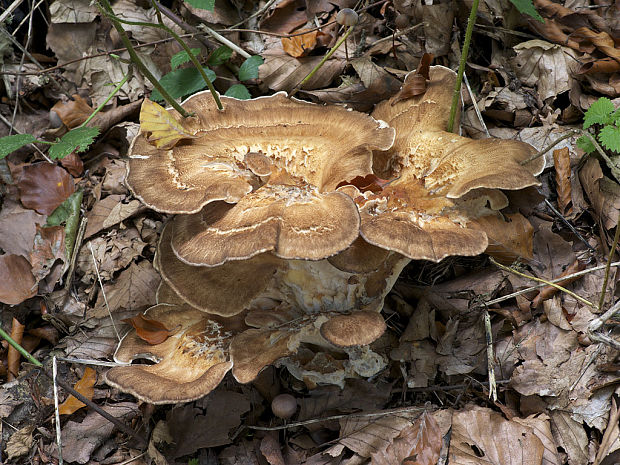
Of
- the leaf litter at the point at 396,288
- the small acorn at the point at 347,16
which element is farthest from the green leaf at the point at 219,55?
the small acorn at the point at 347,16

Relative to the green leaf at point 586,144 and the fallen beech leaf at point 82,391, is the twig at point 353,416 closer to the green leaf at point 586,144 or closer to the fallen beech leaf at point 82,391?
the fallen beech leaf at point 82,391

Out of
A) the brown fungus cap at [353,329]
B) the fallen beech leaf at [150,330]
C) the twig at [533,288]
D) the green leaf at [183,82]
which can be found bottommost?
the fallen beech leaf at [150,330]

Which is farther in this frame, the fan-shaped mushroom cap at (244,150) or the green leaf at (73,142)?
the green leaf at (73,142)

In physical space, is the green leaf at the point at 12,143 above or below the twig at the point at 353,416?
above

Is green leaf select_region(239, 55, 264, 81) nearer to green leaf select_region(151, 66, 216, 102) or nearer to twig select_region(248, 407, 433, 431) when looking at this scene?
green leaf select_region(151, 66, 216, 102)

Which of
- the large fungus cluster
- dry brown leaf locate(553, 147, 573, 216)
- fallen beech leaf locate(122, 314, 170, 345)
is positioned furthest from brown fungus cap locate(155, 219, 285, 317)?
dry brown leaf locate(553, 147, 573, 216)

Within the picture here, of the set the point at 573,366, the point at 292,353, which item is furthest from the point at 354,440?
the point at 573,366

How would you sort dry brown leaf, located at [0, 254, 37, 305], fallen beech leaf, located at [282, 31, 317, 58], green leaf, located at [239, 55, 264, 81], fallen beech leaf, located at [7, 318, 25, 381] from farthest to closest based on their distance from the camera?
fallen beech leaf, located at [282, 31, 317, 58] → green leaf, located at [239, 55, 264, 81] → dry brown leaf, located at [0, 254, 37, 305] → fallen beech leaf, located at [7, 318, 25, 381]
